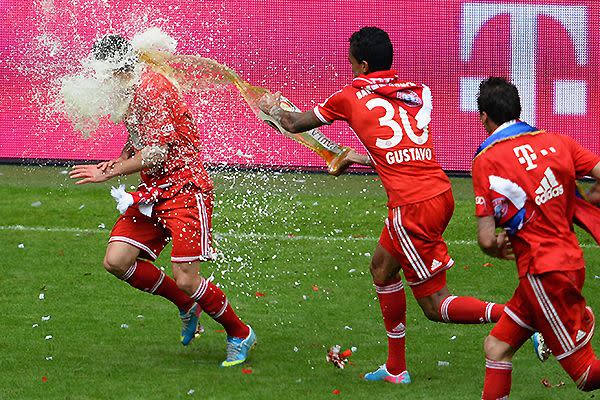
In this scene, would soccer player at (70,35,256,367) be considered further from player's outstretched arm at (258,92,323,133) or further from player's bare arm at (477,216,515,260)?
player's bare arm at (477,216,515,260)

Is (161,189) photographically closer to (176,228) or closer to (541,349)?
(176,228)

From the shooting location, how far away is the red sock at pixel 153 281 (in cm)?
731

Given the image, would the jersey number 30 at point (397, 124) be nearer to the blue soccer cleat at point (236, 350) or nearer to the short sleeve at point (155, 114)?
the short sleeve at point (155, 114)

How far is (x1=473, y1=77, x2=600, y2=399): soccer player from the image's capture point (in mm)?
5391

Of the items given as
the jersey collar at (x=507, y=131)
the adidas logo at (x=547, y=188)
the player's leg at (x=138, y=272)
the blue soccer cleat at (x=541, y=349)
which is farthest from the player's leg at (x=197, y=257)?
the adidas logo at (x=547, y=188)

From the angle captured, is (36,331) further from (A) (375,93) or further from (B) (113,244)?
(A) (375,93)

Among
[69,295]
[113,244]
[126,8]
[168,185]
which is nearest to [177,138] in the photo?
[168,185]

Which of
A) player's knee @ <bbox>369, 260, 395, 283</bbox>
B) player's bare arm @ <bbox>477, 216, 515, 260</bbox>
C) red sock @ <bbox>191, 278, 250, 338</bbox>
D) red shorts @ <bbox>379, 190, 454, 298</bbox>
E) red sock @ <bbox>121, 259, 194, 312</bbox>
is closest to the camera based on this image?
player's bare arm @ <bbox>477, 216, 515, 260</bbox>

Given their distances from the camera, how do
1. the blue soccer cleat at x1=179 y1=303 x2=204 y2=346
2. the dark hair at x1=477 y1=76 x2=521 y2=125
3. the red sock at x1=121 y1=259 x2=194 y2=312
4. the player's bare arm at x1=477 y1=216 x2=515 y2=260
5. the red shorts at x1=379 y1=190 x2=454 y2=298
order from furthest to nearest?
the blue soccer cleat at x1=179 y1=303 x2=204 y2=346
the red sock at x1=121 y1=259 x2=194 y2=312
the red shorts at x1=379 y1=190 x2=454 y2=298
the dark hair at x1=477 y1=76 x2=521 y2=125
the player's bare arm at x1=477 y1=216 x2=515 y2=260

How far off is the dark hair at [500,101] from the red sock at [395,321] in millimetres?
1525

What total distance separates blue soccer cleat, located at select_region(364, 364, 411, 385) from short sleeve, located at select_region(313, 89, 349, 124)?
58.1 inches

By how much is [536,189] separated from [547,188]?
6 cm

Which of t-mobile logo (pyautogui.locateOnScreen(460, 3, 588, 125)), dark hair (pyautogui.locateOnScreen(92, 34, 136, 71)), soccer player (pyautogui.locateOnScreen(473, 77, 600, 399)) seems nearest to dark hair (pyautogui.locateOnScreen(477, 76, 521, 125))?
soccer player (pyautogui.locateOnScreen(473, 77, 600, 399))

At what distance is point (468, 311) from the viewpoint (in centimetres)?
654
